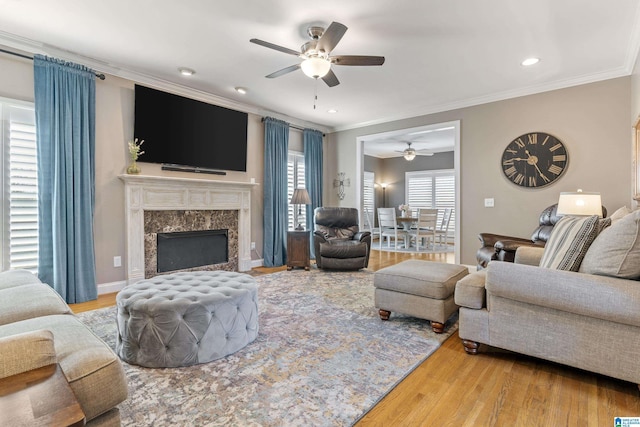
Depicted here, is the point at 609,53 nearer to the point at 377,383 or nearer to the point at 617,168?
the point at 617,168

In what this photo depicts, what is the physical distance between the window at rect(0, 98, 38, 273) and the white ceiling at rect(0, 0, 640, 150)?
699mm

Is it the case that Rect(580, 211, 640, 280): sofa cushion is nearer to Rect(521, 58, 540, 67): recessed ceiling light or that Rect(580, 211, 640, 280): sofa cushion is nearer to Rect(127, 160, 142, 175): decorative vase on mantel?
Rect(521, 58, 540, 67): recessed ceiling light

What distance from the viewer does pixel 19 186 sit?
3.21 meters

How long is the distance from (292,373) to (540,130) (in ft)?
14.5

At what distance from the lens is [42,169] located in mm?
3203

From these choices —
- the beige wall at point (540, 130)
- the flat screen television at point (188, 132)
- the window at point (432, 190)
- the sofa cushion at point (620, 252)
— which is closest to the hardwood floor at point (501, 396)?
the sofa cushion at point (620, 252)

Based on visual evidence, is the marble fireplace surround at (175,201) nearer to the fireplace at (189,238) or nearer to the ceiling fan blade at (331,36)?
the fireplace at (189,238)

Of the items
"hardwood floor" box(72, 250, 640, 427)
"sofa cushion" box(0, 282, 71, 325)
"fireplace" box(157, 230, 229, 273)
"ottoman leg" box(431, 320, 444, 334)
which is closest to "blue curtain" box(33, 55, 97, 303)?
"fireplace" box(157, 230, 229, 273)

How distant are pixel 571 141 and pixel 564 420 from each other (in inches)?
149

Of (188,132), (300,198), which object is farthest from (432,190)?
(188,132)

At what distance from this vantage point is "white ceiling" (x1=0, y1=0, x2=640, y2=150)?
2607 mm

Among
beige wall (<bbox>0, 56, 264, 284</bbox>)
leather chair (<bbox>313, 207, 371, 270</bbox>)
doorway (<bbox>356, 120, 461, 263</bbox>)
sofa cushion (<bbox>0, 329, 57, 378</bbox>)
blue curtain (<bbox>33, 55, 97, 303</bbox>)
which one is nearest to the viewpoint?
sofa cushion (<bbox>0, 329, 57, 378</bbox>)

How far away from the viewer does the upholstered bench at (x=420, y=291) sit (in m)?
2.55

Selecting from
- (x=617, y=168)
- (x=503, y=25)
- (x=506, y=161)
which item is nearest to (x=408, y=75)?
(x=503, y=25)
